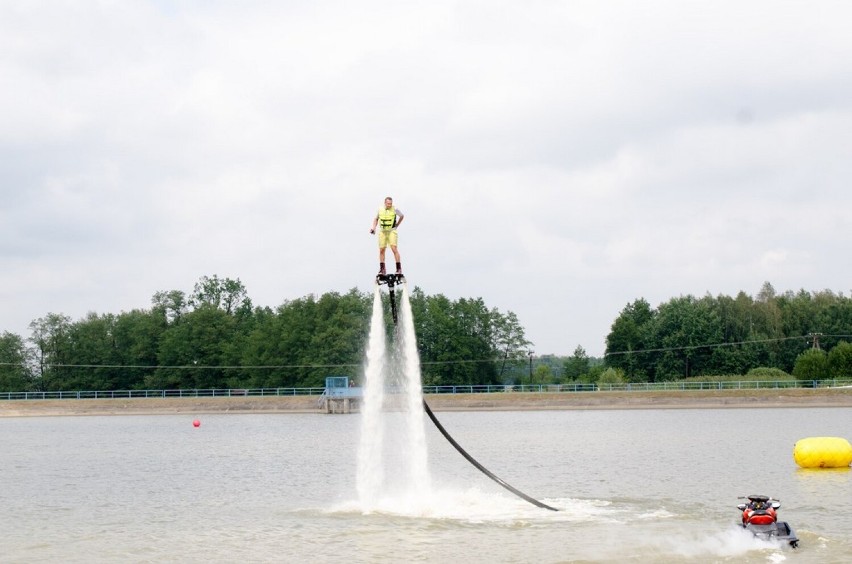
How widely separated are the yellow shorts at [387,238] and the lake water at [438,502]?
342 inches

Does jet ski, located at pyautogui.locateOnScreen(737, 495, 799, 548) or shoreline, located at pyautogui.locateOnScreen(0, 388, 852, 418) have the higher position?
shoreline, located at pyautogui.locateOnScreen(0, 388, 852, 418)

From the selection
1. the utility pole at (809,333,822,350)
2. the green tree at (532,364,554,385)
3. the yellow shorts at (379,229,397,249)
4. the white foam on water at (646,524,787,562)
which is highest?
the utility pole at (809,333,822,350)

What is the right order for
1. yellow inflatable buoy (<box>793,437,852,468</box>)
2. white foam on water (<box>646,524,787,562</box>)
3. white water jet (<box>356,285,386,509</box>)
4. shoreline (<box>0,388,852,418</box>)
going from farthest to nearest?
shoreline (<box>0,388,852,418</box>)
yellow inflatable buoy (<box>793,437,852,468</box>)
white water jet (<box>356,285,386,509</box>)
white foam on water (<box>646,524,787,562</box>)

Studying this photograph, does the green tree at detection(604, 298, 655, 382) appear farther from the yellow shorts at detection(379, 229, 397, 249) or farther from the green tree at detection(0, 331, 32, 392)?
the yellow shorts at detection(379, 229, 397, 249)

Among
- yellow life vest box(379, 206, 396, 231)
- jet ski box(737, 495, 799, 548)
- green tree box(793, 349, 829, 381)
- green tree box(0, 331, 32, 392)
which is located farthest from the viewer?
green tree box(0, 331, 32, 392)

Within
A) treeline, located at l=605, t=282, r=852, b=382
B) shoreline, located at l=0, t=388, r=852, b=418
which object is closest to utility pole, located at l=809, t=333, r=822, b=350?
treeline, located at l=605, t=282, r=852, b=382

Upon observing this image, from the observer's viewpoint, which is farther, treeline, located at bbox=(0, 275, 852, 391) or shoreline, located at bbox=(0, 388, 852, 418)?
treeline, located at bbox=(0, 275, 852, 391)

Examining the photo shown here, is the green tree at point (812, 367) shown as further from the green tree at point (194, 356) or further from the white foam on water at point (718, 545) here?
the white foam on water at point (718, 545)

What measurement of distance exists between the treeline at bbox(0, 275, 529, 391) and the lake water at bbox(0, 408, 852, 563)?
6774cm

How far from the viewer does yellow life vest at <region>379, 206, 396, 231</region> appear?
2680 centimetres

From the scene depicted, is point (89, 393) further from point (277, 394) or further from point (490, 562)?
point (490, 562)

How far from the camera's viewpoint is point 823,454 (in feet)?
153

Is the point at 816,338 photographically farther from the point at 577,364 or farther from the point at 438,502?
the point at 438,502

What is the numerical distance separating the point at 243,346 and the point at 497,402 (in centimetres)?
5052
